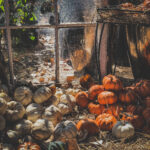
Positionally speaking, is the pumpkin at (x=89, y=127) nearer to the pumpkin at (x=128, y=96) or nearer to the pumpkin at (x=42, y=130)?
the pumpkin at (x=42, y=130)

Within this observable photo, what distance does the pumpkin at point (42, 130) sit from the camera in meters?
3.16

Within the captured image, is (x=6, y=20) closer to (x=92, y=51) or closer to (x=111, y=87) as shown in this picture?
(x=92, y=51)

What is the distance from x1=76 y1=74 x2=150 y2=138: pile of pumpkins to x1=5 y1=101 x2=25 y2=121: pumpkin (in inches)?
40.1

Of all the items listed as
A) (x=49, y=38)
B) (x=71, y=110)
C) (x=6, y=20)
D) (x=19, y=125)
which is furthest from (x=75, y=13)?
(x=19, y=125)

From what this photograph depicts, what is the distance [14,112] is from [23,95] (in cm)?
69

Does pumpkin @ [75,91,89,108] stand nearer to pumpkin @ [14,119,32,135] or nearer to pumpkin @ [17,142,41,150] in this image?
pumpkin @ [14,119,32,135]

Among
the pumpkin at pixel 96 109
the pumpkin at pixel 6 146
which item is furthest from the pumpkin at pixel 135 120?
the pumpkin at pixel 6 146

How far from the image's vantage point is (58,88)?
5047mm

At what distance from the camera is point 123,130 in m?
3.29

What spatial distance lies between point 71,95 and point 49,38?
1.49 m

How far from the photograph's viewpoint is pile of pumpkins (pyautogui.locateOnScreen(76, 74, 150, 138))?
3438 mm

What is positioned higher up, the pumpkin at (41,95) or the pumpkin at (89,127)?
the pumpkin at (41,95)

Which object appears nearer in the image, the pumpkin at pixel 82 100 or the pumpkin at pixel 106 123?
the pumpkin at pixel 106 123

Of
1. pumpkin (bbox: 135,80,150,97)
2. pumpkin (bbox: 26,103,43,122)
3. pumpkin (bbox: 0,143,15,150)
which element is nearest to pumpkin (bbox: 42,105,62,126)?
pumpkin (bbox: 26,103,43,122)
